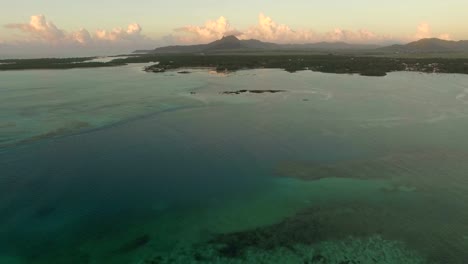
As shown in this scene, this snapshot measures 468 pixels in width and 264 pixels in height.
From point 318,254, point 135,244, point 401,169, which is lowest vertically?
point 318,254

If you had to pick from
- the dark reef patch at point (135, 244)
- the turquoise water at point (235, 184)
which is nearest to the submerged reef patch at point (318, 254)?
the turquoise water at point (235, 184)

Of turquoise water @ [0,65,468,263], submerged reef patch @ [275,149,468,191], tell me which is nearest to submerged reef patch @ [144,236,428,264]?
turquoise water @ [0,65,468,263]

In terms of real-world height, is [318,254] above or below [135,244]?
below

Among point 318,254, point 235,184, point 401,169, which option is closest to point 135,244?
point 235,184

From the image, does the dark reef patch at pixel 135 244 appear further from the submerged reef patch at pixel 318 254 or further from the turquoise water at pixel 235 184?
the submerged reef patch at pixel 318 254

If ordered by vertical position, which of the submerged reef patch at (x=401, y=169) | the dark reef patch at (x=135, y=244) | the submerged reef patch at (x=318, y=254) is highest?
the submerged reef patch at (x=401, y=169)

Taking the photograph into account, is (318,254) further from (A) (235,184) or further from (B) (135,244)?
(B) (135,244)

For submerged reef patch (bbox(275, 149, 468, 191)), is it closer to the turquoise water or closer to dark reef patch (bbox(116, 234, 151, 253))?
the turquoise water

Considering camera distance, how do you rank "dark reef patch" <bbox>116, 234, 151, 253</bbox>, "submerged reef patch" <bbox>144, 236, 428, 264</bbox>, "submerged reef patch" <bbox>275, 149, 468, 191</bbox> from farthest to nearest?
"submerged reef patch" <bbox>275, 149, 468, 191</bbox>, "dark reef patch" <bbox>116, 234, 151, 253</bbox>, "submerged reef patch" <bbox>144, 236, 428, 264</bbox>

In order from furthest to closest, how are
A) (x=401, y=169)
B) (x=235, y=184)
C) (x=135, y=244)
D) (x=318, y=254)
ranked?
(x=401, y=169) < (x=235, y=184) < (x=135, y=244) < (x=318, y=254)
